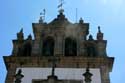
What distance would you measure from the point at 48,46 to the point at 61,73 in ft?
10.9

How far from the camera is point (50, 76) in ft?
99.3

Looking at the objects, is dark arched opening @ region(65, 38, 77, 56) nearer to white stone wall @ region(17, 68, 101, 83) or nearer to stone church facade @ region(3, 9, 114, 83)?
stone church facade @ region(3, 9, 114, 83)

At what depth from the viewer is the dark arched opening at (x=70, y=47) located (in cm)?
3334

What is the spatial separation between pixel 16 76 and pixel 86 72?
4454 mm

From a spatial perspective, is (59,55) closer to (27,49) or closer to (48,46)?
(48,46)

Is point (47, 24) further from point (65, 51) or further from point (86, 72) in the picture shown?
point (86, 72)

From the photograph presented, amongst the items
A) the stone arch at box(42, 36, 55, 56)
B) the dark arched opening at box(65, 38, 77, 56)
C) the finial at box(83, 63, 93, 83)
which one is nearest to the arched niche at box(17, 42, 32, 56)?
the stone arch at box(42, 36, 55, 56)

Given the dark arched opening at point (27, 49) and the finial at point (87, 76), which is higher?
the dark arched opening at point (27, 49)

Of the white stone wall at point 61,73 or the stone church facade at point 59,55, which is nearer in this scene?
the white stone wall at point 61,73

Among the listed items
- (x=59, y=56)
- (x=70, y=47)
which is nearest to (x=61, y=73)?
(x=59, y=56)

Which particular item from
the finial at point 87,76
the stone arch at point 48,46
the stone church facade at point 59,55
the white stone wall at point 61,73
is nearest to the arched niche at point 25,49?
the stone church facade at point 59,55

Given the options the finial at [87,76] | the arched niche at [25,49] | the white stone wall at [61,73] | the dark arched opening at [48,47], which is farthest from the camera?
the dark arched opening at [48,47]

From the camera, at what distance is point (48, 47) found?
1332 inches

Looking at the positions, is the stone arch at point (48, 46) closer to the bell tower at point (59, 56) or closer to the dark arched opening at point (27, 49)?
the bell tower at point (59, 56)
